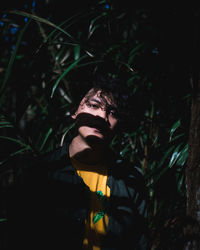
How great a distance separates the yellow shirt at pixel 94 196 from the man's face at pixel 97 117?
0.37 ft

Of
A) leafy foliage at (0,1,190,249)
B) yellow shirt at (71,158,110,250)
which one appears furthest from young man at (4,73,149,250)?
leafy foliage at (0,1,190,249)

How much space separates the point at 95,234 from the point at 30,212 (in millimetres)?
202

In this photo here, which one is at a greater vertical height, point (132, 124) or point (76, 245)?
point (132, 124)

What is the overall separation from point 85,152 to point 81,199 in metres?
0.14

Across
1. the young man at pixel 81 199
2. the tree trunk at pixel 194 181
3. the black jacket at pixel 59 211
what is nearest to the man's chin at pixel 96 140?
the young man at pixel 81 199

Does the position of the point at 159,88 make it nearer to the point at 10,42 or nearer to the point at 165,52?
the point at 165,52

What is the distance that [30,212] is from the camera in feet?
1.87

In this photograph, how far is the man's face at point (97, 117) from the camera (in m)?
0.55

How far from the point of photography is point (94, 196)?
0.57 metres

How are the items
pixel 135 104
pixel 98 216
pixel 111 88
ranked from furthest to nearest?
pixel 135 104 < pixel 111 88 < pixel 98 216

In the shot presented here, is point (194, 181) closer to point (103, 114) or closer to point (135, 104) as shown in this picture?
point (103, 114)

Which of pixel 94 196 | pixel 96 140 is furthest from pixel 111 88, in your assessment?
pixel 94 196

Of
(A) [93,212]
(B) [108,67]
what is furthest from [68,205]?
(B) [108,67]

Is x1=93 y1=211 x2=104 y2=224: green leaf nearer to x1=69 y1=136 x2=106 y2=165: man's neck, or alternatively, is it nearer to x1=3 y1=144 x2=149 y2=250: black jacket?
x1=3 y1=144 x2=149 y2=250: black jacket
